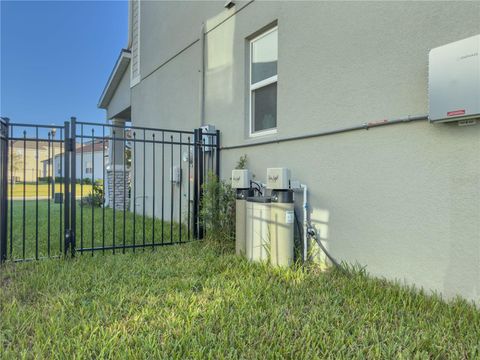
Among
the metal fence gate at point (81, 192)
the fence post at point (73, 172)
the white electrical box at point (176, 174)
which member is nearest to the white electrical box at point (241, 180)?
the metal fence gate at point (81, 192)

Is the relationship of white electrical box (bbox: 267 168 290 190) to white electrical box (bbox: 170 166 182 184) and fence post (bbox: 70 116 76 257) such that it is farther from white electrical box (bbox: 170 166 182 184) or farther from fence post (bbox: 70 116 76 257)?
white electrical box (bbox: 170 166 182 184)

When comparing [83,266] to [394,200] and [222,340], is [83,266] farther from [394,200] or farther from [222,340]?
[394,200]

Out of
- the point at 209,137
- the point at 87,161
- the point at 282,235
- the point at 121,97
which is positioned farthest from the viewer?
the point at 87,161

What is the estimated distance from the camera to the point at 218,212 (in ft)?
12.7

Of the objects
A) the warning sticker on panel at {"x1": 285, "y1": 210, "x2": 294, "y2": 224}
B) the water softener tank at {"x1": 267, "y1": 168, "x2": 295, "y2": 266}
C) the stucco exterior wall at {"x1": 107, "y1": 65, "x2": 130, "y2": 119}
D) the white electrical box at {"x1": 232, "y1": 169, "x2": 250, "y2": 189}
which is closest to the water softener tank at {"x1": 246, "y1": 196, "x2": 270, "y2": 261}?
→ the water softener tank at {"x1": 267, "y1": 168, "x2": 295, "y2": 266}

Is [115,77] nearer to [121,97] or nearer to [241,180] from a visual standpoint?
[121,97]

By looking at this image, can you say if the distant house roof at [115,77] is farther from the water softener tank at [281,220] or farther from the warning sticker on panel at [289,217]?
the warning sticker on panel at [289,217]

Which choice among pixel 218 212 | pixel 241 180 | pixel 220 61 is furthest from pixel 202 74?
pixel 218 212

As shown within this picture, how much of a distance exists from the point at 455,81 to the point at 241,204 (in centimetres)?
220

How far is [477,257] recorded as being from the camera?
2.02m

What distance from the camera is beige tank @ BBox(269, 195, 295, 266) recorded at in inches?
118

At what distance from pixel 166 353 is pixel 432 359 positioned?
4.35 feet

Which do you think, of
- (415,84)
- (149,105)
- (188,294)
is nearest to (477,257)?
(415,84)

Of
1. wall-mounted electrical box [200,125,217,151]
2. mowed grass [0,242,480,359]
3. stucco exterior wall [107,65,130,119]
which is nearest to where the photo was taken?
mowed grass [0,242,480,359]
